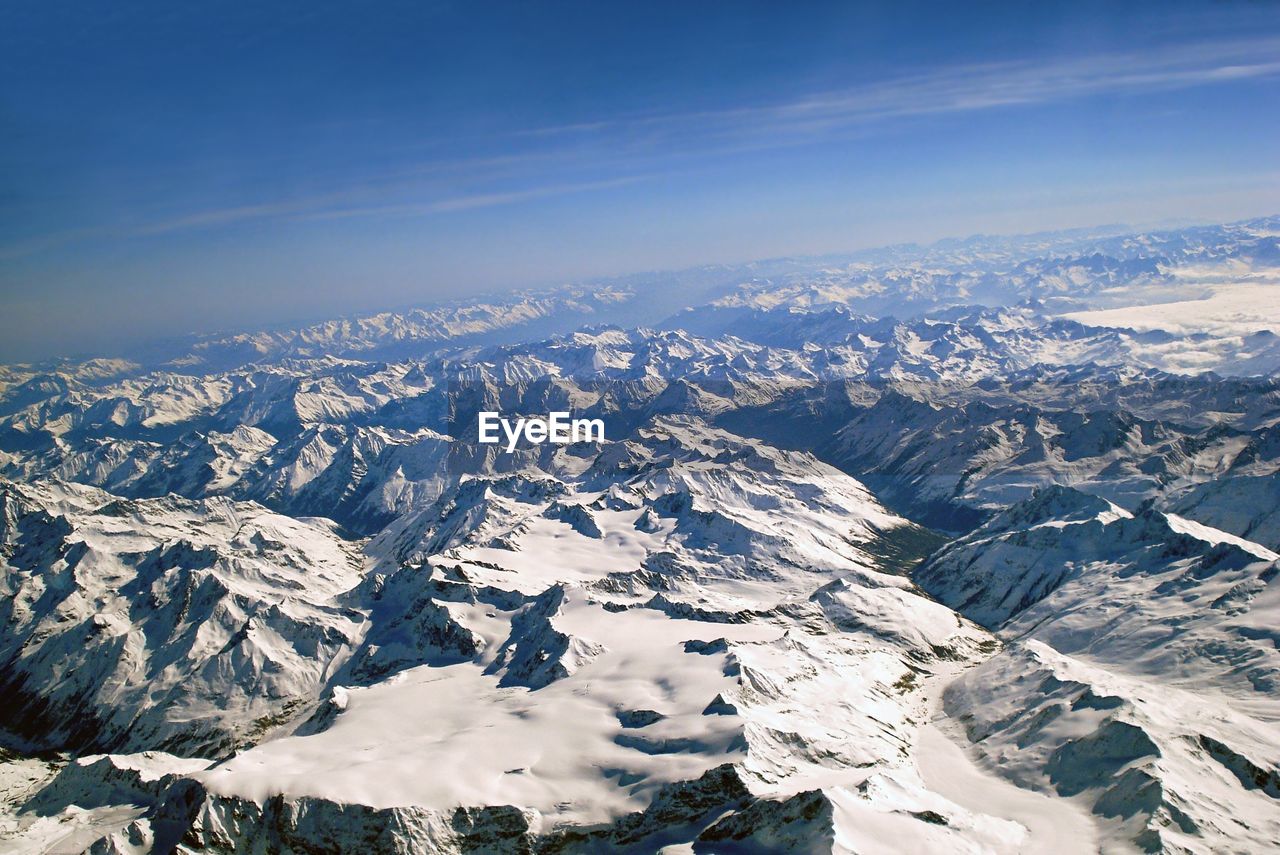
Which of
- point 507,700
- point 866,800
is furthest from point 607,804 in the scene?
point 507,700

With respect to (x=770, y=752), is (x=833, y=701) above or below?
below

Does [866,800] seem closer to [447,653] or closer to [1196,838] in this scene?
[1196,838]

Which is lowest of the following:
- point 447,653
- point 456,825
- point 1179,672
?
point 1179,672

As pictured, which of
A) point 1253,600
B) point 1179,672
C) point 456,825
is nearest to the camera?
point 456,825

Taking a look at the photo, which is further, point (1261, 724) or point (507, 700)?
point (507, 700)

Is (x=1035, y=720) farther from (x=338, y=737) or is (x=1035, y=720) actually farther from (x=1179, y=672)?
(x=338, y=737)

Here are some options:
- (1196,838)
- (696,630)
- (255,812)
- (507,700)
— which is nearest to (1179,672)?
(1196,838)

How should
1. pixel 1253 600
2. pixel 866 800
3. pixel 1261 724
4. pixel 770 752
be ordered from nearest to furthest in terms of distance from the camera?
pixel 866 800, pixel 770 752, pixel 1261 724, pixel 1253 600

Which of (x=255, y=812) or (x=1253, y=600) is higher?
(x=255, y=812)

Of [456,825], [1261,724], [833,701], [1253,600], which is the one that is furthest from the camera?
Answer: [1253,600]
